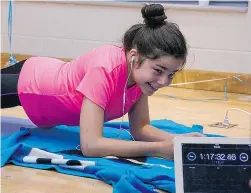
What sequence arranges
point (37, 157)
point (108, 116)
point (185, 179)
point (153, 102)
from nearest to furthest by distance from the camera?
1. point (185, 179)
2. point (37, 157)
3. point (108, 116)
4. point (153, 102)

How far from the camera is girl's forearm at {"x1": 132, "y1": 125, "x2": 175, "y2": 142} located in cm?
176

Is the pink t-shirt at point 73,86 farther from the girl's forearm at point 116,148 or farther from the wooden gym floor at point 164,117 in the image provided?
the wooden gym floor at point 164,117

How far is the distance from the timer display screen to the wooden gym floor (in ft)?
1.40

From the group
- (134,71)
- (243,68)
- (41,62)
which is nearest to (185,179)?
(134,71)

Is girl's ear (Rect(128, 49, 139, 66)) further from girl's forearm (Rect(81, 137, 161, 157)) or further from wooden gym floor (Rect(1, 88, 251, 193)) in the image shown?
wooden gym floor (Rect(1, 88, 251, 193))

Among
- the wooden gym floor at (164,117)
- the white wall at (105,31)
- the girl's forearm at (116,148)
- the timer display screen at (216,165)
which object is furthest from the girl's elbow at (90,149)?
the white wall at (105,31)

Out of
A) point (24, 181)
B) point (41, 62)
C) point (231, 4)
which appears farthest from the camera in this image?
point (231, 4)

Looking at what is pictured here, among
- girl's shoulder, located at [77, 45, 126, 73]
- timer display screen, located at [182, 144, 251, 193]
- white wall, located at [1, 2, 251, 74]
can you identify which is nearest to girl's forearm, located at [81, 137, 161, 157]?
girl's shoulder, located at [77, 45, 126, 73]

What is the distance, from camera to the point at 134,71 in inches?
63.1

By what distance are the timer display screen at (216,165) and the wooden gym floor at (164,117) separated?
43 centimetres

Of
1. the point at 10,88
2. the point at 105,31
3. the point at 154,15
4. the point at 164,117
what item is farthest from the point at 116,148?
the point at 105,31

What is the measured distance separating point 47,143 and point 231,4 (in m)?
1.63

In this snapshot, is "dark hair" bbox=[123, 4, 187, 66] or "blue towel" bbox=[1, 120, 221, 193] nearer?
"blue towel" bbox=[1, 120, 221, 193]

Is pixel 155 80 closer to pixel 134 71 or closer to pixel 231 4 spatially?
pixel 134 71
